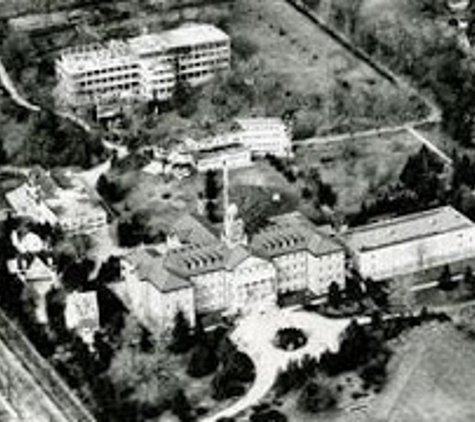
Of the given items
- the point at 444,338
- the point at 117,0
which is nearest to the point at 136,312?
the point at 444,338

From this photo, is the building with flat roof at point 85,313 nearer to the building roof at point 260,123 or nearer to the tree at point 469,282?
the tree at point 469,282

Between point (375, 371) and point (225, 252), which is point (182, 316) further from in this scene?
point (375, 371)

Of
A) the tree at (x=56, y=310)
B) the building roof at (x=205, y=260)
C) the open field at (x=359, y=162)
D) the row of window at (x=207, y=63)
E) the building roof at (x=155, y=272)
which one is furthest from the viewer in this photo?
the row of window at (x=207, y=63)

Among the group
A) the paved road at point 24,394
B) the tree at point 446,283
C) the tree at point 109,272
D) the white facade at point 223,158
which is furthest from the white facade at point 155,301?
the white facade at point 223,158

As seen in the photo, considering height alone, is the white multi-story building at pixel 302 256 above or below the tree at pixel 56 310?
above

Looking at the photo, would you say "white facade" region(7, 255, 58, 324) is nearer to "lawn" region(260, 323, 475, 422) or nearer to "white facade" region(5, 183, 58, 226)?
"white facade" region(5, 183, 58, 226)

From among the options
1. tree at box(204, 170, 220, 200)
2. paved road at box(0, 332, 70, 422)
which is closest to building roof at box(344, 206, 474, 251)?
tree at box(204, 170, 220, 200)
